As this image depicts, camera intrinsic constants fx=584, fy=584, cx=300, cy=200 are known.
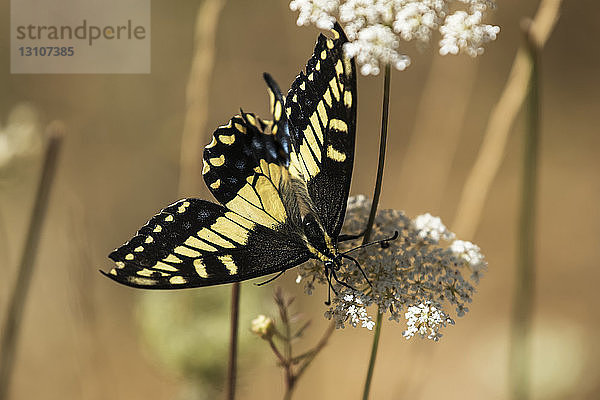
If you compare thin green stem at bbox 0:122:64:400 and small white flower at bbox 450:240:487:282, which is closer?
thin green stem at bbox 0:122:64:400

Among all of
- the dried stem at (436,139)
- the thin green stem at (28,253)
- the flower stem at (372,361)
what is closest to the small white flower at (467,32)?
the flower stem at (372,361)

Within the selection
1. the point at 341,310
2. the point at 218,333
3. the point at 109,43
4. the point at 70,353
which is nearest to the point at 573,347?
the point at 218,333

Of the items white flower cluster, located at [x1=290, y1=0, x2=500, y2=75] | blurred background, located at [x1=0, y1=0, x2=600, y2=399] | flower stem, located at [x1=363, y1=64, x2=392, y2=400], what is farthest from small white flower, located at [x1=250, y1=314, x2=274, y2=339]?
blurred background, located at [x1=0, y1=0, x2=600, y2=399]

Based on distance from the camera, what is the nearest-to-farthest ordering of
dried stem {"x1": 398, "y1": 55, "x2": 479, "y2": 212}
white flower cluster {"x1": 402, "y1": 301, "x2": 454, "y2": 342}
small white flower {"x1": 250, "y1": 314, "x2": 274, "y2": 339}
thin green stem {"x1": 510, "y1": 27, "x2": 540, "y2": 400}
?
1. thin green stem {"x1": 510, "y1": 27, "x2": 540, "y2": 400}
2. white flower cluster {"x1": 402, "y1": 301, "x2": 454, "y2": 342}
3. small white flower {"x1": 250, "y1": 314, "x2": 274, "y2": 339}
4. dried stem {"x1": 398, "y1": 55, "x2": 479, "y2": 212}

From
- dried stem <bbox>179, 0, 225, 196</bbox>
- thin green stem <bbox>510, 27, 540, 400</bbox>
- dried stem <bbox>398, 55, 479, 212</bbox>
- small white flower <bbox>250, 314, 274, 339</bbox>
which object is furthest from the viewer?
dried stem <bbox>398, 55, 479, 212</bbox>

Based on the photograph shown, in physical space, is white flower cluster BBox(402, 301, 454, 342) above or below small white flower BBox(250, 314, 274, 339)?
above

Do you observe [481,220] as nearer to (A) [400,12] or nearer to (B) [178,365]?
(B) [178,365]

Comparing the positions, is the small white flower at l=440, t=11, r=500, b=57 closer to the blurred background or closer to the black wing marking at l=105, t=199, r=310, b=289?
the black wing marking at l=105, t=199, r=310, b=289

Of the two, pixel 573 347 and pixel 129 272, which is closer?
pixel 129 272
